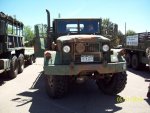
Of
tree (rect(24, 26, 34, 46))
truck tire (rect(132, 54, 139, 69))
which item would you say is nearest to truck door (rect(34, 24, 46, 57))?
tree (rect(24, 26, 34, 46))

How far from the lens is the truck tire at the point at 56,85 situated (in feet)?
22.7

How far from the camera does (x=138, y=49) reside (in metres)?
13.8

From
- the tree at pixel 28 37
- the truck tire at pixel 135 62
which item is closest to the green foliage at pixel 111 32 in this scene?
the tree at pixel 28 37

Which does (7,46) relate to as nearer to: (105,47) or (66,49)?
(66,49)

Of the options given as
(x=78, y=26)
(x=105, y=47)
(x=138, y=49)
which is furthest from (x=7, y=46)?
(x=138, y=49)

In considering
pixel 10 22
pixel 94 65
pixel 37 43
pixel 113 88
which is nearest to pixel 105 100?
pixel 113 88

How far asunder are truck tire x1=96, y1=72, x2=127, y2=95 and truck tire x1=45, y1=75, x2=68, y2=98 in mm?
1334

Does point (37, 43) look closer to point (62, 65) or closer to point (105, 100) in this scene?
point (62, 65)

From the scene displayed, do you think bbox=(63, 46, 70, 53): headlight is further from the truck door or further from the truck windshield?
the truck windshield

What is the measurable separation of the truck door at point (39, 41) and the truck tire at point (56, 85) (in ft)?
5.61

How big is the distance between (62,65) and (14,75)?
4.90 metres

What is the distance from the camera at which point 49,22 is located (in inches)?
340

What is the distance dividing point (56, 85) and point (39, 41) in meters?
2.21

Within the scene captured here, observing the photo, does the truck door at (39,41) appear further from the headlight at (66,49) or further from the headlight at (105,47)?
the headlight at (105,47)
